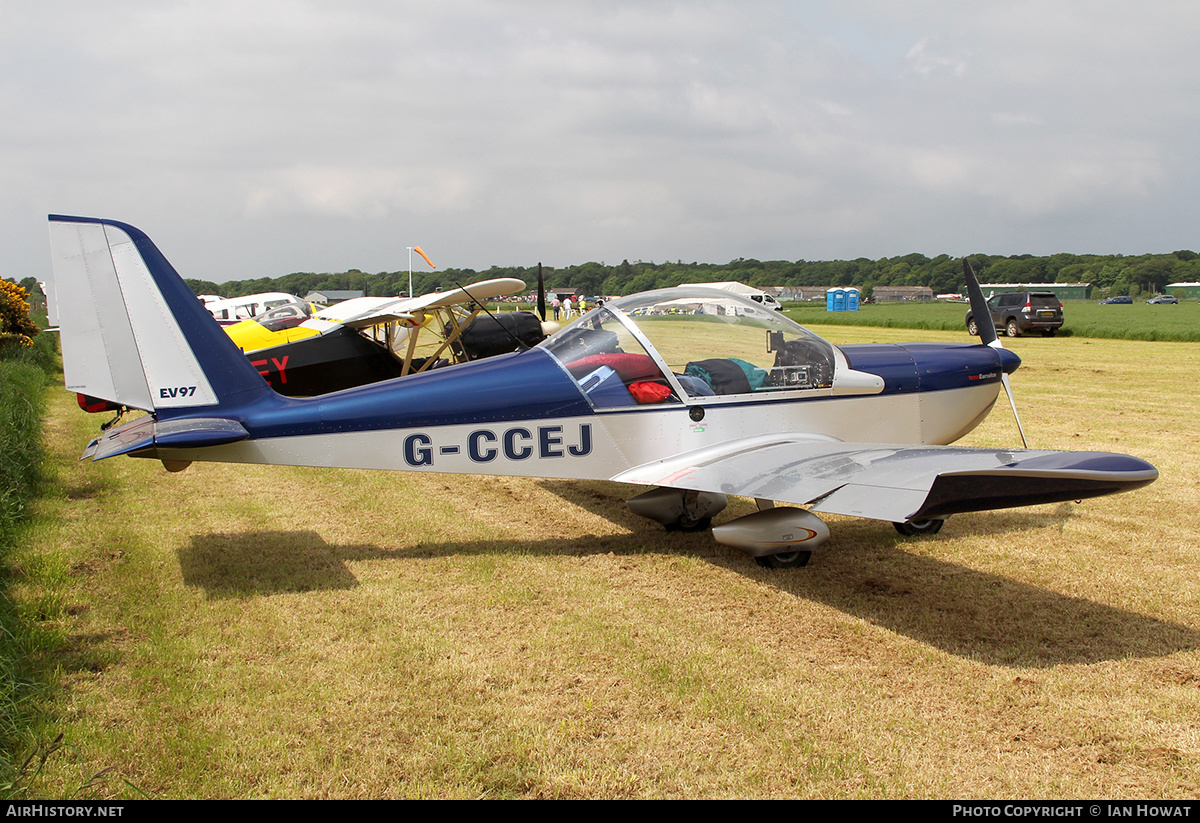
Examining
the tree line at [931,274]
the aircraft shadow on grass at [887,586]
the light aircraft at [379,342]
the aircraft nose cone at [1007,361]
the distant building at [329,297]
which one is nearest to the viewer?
the aircraft shadow on grass at [887,586]

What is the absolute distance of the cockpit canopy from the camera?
5219mm

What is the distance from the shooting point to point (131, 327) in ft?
15.1

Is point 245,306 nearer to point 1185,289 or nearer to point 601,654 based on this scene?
point 601,654

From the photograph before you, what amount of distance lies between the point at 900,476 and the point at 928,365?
226 cm

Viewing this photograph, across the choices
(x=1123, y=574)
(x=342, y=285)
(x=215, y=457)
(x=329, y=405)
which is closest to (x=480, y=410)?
(x=329, y=405)

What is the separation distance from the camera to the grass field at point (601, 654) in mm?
2852

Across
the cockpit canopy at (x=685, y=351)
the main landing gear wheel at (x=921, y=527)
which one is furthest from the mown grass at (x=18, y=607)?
the main landing gear wheel at (x=921, y=527)

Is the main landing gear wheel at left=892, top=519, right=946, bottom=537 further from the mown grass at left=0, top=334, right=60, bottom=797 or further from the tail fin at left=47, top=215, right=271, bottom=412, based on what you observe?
the mown grass at left=0, top=334, right=60, bottom=797

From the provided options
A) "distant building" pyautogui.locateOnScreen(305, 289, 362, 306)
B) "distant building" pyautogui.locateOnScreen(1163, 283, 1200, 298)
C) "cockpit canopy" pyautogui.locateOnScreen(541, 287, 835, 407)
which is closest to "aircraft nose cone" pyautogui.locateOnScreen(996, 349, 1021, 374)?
"cockpit canopy" pyautogui.locateOnScreen(541, 287, 835, 407)

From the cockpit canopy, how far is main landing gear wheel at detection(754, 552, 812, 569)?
107cm

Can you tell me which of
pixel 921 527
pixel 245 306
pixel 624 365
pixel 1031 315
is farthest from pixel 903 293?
pixel 624 365

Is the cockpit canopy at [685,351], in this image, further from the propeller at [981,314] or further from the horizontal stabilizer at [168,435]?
the horizontal stabilizer at [168,435]

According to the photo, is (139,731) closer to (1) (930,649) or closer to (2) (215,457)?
(2) (215,457)
